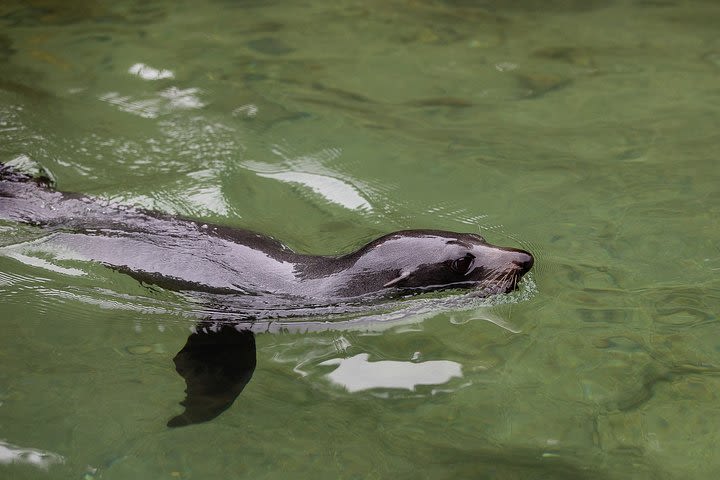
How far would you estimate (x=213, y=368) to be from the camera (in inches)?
172

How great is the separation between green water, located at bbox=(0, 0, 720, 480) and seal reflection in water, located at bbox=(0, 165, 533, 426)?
0.47 ft

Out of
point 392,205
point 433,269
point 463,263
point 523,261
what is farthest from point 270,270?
point 523,261

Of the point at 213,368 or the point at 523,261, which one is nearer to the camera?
the point at 213,368

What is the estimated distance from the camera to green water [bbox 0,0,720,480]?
12.7ft

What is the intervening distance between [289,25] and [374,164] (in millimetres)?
3379

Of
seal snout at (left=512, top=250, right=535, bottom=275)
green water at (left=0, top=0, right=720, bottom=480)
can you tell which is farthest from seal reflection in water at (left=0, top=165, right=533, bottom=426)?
green water at (left=0, top=0, right=720, bottom=480)

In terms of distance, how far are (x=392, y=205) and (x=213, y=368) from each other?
2.16 metres

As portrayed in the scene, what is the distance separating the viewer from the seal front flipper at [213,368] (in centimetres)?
410

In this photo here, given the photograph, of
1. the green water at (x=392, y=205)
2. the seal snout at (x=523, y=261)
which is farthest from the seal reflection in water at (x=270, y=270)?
the green water at (x=392, y=205)

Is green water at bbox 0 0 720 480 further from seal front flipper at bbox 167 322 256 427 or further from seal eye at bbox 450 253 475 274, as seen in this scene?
seal eye at bbox 450 253 475 274

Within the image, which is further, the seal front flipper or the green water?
the seal front flipper

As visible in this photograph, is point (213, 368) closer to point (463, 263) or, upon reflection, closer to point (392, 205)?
point (463, 263)

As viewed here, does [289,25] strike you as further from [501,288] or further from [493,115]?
[501,288]

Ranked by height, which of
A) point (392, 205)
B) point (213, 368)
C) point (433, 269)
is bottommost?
point (213, 368)
